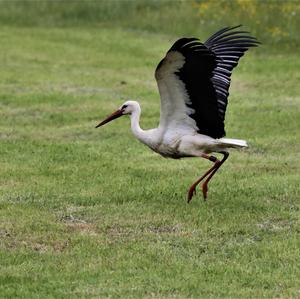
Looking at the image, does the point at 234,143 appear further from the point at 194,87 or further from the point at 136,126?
the point at 136,126

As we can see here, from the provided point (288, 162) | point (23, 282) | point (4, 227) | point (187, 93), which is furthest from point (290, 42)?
point (23, 282)

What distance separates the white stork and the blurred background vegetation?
9765 millimetres

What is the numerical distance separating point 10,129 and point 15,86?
3508 mm

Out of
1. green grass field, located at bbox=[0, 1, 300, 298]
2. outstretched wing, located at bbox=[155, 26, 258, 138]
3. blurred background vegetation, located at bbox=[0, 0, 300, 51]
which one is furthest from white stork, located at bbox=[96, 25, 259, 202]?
blurred background vegetation, located at bbox=[0, 0, 300, 51]

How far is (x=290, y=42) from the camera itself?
19.2 metres

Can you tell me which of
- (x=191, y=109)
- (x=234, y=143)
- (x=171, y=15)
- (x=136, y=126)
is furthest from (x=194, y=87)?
(x=171, y=15)

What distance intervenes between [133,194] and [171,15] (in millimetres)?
13076

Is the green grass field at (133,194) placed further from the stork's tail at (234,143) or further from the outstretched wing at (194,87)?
the outstretched wing at (194,87)

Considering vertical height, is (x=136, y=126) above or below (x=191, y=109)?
below

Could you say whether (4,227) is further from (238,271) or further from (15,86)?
(15,86)

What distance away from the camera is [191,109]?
930 centimetres

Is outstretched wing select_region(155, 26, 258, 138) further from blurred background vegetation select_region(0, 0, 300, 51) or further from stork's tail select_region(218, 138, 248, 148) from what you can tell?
blurred background vegetation select_region(0, 0, 300, 51)

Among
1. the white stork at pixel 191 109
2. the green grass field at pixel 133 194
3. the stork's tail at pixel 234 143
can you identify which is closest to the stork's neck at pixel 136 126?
the white stork at pixel 191 109

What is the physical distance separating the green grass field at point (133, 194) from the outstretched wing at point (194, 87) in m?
0.74
